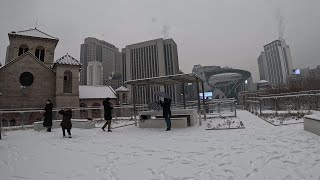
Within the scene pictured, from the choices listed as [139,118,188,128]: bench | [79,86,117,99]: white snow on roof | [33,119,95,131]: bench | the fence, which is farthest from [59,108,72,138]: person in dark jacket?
[79,86,117,99]: white snow on roof

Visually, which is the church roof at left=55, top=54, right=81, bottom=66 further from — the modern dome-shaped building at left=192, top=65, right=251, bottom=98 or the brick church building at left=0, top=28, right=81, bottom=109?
the modern dome-shaped building at left=192, top=65, right=251, bottom=98

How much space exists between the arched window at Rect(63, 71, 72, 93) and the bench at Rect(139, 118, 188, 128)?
86.3 feet

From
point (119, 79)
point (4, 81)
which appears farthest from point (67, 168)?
point (119, 79)

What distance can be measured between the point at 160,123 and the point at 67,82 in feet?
93.4

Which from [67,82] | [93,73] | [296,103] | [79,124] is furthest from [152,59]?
[79,124]

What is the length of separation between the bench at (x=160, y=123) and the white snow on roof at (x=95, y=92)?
28579 mm

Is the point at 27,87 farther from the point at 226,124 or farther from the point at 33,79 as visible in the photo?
the point at 226,124

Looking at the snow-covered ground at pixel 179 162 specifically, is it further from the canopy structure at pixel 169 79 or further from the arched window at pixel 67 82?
the arched window at pixel 67 82

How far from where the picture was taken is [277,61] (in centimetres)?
15762

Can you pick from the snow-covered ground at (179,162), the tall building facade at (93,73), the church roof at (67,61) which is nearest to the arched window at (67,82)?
the church roof at (67,61)

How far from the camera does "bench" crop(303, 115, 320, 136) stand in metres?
7.20

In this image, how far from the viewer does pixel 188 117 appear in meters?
12.8

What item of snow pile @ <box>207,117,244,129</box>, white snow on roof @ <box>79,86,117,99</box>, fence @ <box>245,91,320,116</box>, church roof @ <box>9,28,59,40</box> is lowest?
snow pile @ <box>207,117,244,129</box>

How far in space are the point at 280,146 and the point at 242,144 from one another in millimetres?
1044
